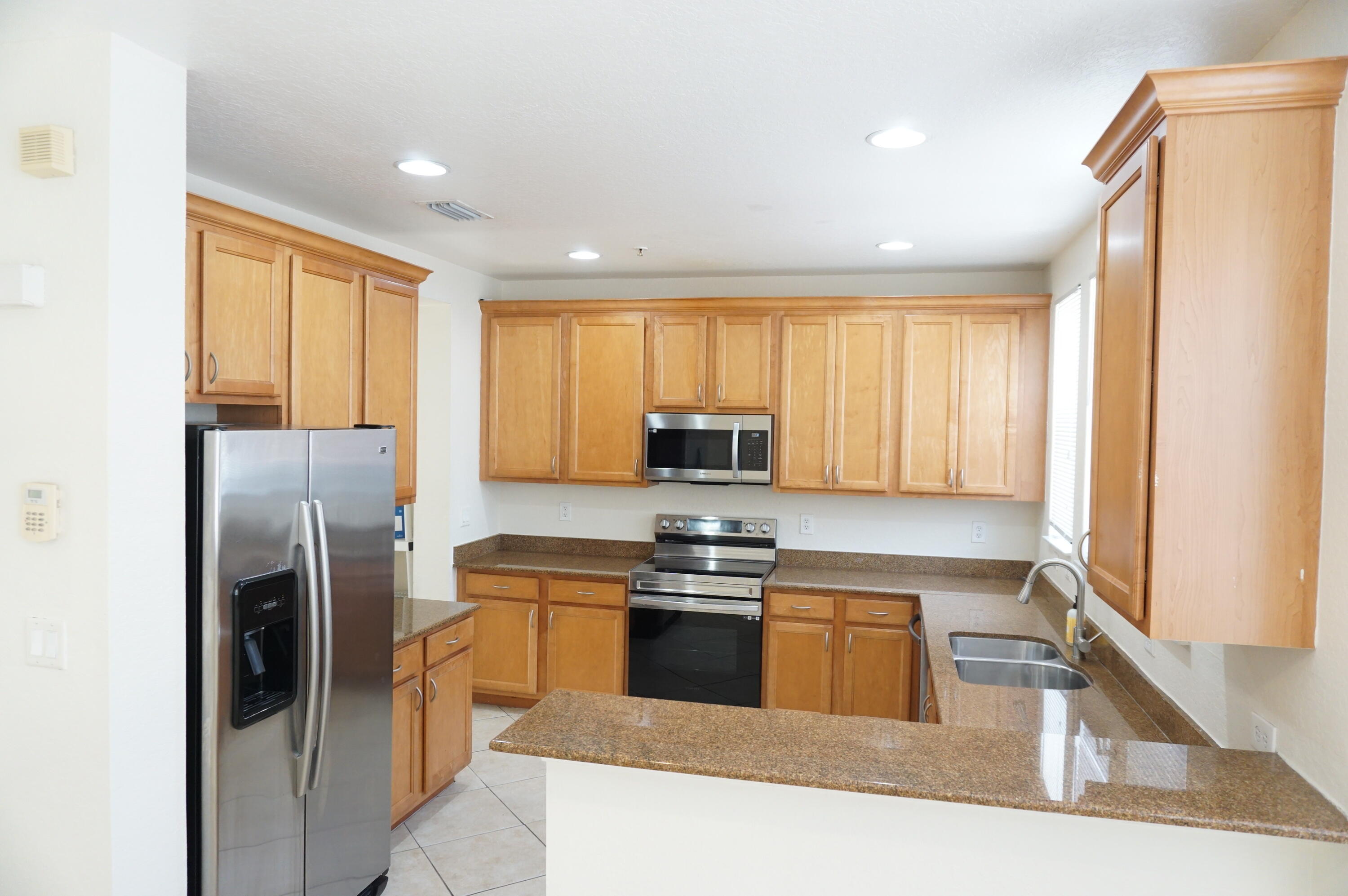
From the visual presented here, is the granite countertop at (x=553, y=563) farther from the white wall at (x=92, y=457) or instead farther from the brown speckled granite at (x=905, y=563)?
the white wall at (x=92, y=457)

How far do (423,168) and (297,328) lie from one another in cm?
70

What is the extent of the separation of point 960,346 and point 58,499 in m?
3.80

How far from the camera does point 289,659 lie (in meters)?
2.39

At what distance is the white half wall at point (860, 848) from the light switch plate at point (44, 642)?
1.19m

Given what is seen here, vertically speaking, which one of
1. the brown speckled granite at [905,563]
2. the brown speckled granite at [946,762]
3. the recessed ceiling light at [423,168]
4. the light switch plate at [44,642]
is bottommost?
the brown speckled granite at [905,563]

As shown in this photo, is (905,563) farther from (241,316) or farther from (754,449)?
(241,316)

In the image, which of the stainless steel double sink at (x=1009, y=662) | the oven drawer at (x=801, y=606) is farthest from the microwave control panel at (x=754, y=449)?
the stainless steel double sink at (x=1009, y=662)

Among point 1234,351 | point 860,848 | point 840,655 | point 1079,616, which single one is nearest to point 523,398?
point 840,655

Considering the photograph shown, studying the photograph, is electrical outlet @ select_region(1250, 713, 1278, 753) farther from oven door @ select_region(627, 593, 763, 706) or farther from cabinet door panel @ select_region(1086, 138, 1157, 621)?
oven door @ select_region(627, 593, 763, 706)

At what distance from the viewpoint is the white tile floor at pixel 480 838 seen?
2967 millimetres

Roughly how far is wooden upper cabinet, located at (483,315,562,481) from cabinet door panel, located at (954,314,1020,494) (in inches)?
87.8

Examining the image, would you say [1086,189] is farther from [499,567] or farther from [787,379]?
[499,567]

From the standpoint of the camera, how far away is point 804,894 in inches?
67.6

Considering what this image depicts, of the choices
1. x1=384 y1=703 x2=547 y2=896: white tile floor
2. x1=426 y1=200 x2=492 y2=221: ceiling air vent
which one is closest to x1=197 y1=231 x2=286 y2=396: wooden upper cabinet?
x1=426 y1=200 x2=492 y2=221: ceiling air vent
